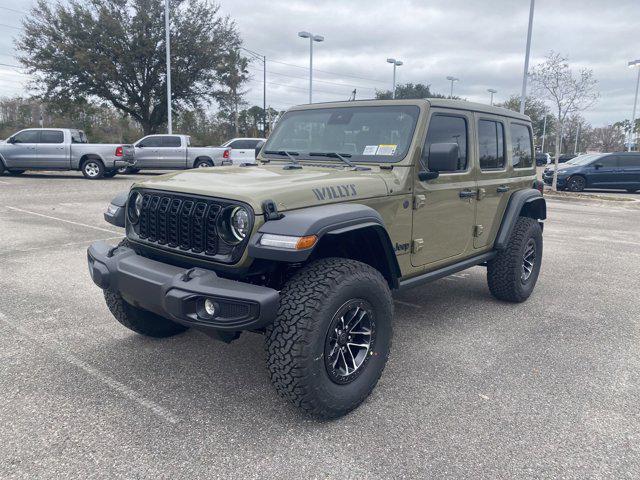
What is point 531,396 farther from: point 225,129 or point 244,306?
point 225,129

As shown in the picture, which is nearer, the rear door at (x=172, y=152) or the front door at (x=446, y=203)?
the front door at (x=446, y=203)

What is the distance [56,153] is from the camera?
17.3 meters

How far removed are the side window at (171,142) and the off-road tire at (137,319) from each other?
55.7 feet

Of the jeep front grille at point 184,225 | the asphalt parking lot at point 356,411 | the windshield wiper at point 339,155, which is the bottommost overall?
the asphalt parking lot at point 356,411

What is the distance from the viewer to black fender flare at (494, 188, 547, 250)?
4.75 meters

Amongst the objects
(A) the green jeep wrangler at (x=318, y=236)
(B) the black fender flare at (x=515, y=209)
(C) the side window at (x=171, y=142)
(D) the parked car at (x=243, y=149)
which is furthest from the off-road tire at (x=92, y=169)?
(B) the black fender flare at (x=515, y=209)

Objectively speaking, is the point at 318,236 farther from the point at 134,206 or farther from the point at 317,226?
the point at 134,206

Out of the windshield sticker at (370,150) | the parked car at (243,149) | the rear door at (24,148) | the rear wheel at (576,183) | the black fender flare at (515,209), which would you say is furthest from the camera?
the parked car at (243,149)

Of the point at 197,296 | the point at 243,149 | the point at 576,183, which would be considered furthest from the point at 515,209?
the point at 243,149

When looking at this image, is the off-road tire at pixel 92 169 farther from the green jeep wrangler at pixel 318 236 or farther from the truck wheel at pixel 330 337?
the truck wheel at pixel 330 337

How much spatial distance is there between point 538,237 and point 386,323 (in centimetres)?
285

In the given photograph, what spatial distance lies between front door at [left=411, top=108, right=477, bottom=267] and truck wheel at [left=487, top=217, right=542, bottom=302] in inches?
26.7

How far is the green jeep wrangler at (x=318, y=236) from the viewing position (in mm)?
2654

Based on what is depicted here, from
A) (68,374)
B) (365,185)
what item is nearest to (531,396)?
(365,185)
